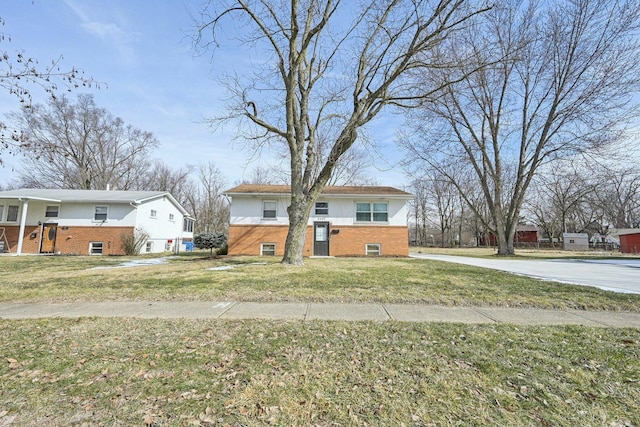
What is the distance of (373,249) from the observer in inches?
694

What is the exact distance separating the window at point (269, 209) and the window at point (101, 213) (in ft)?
35.9

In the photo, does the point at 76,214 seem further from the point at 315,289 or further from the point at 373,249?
the point at 315,289

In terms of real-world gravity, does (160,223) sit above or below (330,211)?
below

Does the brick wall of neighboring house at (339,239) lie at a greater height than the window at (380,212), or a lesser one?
lesser

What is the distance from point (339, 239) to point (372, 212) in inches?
104

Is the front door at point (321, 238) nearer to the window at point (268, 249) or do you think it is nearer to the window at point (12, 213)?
the window at point (268, 249)

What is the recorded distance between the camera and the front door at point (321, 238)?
Answer: 17.4m

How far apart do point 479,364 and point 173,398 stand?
296 centimetres

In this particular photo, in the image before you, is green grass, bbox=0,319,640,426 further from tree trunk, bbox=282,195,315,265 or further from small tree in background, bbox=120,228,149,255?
small tree in background, bbox=120,228,149,255

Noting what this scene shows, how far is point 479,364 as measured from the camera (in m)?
3.04

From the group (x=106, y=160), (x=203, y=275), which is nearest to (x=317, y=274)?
(x=203, y=275)

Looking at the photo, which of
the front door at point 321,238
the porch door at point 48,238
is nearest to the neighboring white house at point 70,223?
the porch door at point 48,238

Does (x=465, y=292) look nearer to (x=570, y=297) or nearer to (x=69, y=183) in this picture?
(x=570, y=297)

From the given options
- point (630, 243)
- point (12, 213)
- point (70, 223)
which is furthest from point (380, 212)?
point (630, 243)
